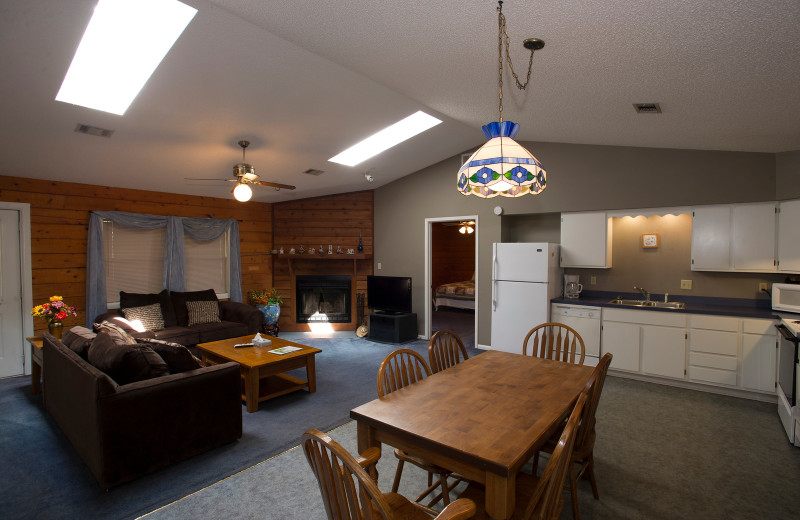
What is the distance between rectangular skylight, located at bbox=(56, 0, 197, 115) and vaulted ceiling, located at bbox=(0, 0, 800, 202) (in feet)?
0.35

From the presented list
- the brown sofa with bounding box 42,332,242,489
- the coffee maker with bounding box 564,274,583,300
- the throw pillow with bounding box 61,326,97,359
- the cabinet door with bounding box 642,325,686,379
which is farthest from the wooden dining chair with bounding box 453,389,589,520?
the coffee maker with bounding box 564,274,583,300

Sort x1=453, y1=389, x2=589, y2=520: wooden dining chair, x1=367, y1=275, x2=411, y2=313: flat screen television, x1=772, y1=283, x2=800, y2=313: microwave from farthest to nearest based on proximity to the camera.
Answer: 1. x1=367, y1=275, x2=411, y2=313: flat screen television
2. x1=772, y1=283, x2=800, y2=313: microwave
3. x1=453, y1=389, x2=589, y2=520: wooden dining chair

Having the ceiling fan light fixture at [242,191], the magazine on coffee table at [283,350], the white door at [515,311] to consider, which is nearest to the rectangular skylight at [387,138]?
the ceiling fan light fixture at [242,191]

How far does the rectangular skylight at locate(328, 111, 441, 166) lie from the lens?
4.72 m

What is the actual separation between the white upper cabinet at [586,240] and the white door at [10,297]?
21.4 feet

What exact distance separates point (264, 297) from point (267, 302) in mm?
108

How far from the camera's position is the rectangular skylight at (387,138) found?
186 inches

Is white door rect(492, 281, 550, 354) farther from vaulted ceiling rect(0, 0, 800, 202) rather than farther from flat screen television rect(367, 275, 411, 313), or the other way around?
vaulted ceiling rect(0, 0, 800, 202)

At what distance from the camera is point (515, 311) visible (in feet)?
16.8

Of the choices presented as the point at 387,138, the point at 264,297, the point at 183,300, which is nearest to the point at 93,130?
the point at 183,300

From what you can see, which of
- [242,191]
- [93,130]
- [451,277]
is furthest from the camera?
[451,277]

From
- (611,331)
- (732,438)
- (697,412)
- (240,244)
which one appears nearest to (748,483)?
(732,438)

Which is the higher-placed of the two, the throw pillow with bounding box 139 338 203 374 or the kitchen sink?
the kitchen sink

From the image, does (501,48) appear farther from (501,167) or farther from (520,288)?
(520,288)
